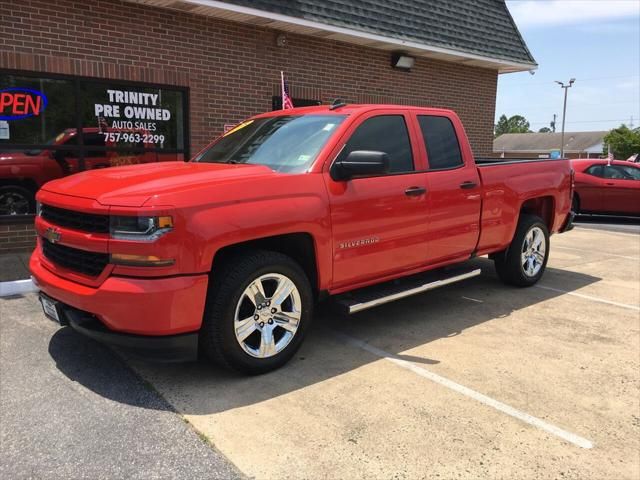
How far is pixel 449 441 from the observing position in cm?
308

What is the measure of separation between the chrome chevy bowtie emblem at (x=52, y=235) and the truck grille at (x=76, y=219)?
5 cm

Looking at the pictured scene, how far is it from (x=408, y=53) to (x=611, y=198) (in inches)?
283

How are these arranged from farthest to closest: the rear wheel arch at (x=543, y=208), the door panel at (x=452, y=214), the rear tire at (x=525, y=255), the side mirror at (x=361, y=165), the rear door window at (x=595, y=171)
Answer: the rear door window at (x=595, y=171) < the rear wheel arch at (x=543, y=208) < the rear tire at (x=525, y=255) < the door panel at (x=452, y=214) < the side mirror at (x=361, y=165)

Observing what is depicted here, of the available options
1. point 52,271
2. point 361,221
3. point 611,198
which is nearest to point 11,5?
point 52,271

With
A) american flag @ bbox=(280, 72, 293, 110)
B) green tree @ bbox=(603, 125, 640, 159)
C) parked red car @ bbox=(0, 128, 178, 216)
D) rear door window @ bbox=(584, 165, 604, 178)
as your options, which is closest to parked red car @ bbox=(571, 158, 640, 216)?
rear door window @ bbox=(584, 165, 604, 178)

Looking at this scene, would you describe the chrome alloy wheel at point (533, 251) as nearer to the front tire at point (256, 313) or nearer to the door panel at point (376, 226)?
the door panel at point (376, 226)

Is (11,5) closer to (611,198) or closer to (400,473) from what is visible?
(400,473)

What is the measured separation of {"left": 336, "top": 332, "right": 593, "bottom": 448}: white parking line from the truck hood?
5.46 ft

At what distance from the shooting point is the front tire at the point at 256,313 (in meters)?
3.57

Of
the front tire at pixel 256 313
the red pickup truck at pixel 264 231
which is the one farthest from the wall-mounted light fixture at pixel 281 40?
the front tire at pixel 256 313

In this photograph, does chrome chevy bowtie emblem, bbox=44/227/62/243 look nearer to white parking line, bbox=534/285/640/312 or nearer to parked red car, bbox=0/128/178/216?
parked red car, bbox=0/128/178/216

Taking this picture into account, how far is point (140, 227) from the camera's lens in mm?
3307

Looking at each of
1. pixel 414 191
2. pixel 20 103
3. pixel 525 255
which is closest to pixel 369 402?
pixel 414 191

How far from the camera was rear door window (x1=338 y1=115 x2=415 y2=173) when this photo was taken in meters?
4.52
